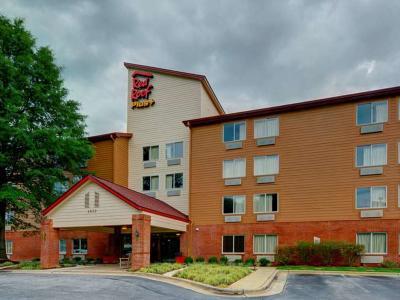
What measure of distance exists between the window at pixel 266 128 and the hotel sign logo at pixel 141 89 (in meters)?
9.25

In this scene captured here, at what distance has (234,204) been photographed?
95.9 ft

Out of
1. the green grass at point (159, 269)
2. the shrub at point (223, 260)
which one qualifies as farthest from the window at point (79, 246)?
the green grass at point (159, 269)

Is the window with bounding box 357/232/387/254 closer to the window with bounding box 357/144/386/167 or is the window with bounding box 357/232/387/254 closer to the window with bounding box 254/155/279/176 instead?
the window with bounding box 357/144/386/167

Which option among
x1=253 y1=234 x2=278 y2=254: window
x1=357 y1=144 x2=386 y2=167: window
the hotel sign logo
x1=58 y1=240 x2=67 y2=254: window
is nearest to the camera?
x1=357 y1=144 x2=386 y2=167: window

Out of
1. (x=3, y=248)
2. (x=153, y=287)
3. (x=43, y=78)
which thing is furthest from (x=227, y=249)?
(x=43, y=78)

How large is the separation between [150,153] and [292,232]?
13.0 metres

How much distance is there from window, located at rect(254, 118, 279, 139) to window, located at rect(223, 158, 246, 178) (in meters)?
2.17

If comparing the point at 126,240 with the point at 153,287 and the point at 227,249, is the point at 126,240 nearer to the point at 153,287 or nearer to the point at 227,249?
the point at 227,249

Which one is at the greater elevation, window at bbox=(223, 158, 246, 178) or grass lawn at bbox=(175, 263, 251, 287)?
window at bbox=(223, 158, 246, 178)

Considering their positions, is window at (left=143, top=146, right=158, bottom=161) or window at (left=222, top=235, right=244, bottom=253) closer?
window at (left=222, top=235, right=244, bottom=253)

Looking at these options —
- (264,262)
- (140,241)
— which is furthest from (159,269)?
(264,262)

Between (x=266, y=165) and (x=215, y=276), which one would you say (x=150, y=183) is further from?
(x=215, y=276)

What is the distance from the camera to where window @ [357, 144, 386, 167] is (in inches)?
1001

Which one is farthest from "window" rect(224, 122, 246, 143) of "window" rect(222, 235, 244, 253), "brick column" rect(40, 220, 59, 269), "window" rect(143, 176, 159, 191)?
"brick column" rect(40, 220, 59, 269)
